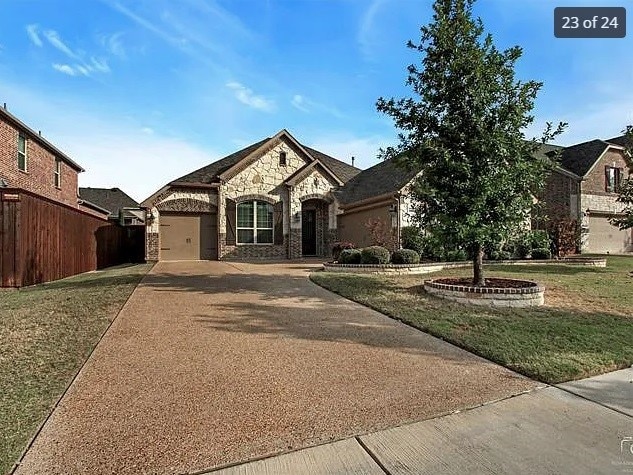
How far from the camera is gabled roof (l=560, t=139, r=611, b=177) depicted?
23.7 m

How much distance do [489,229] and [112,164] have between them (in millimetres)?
25950

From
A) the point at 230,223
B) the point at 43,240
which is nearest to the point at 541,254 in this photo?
the point at 230,223

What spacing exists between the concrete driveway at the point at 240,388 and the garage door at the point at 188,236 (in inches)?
485

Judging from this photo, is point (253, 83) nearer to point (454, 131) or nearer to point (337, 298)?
point (454, 131)

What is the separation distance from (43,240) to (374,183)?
13.6 metres

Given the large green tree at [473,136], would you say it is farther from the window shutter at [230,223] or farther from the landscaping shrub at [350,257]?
the window shutter at [230,223]

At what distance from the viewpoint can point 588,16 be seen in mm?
7867

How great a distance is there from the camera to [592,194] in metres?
23.7

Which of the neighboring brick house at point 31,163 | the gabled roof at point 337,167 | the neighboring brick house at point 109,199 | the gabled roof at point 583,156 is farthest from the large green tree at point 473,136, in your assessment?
the neighboring brick house at point 109,199

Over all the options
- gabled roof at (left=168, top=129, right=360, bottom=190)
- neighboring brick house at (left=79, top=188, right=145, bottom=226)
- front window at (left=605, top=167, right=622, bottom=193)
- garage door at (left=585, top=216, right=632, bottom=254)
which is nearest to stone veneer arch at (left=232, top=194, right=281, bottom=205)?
gabled roof at (left=168, top=129, right=360, bottom=190)

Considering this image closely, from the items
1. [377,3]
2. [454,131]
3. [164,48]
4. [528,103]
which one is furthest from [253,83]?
[528,103]

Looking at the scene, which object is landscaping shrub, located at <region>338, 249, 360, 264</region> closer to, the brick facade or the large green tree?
the large green tree

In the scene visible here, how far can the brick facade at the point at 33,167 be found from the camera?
14258 mm

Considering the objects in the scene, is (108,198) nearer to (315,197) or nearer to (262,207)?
(262,207)
